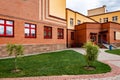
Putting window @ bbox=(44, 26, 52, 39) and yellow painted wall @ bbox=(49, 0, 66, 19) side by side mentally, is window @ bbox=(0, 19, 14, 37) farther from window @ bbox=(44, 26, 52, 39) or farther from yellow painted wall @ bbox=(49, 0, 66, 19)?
yellow painted wall @ bbox=(49, 0, 66, 19)

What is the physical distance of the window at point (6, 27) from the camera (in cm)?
1533

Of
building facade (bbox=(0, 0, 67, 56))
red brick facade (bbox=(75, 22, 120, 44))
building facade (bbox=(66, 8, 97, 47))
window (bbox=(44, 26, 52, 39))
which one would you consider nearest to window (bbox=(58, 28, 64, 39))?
building facade (bbox=(0, 0, 67, 56))

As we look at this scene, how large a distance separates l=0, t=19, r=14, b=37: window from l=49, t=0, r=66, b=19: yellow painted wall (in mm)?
7886

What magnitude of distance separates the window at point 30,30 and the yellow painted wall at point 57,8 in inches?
183

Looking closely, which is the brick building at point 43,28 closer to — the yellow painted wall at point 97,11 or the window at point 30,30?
the window at point 30,30

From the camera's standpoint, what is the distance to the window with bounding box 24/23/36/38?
60.5 ft

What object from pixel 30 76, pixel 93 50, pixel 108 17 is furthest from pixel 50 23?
pixel 108 17

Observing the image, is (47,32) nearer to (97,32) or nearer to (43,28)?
(43,28)

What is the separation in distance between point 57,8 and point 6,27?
10.9 metres

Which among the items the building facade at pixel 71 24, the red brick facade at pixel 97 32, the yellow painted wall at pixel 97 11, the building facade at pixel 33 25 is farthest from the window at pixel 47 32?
the yellow painted wall at pixel 97 11

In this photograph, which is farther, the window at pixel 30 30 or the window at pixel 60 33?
the window at pixel 60 33

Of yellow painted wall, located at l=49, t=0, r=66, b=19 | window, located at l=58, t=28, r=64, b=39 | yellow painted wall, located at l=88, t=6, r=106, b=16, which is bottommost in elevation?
window, located at l=58, t=28, r=64, b=39

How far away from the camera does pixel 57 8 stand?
2436cm

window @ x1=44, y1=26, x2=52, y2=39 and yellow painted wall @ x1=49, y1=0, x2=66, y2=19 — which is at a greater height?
yellow painted wall @ x1=49, y1=0, x2=66, y2=19
